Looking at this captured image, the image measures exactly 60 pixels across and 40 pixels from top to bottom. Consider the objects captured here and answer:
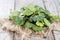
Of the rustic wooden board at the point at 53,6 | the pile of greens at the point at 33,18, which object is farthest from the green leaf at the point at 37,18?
the rustic wooden board at the point at 53,6

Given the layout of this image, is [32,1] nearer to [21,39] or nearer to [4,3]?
[4,3]

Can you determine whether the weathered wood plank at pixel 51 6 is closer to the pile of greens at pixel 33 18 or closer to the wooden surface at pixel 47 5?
the wooden surface at pixel 47 5

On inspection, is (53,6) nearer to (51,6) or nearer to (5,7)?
(51,6)

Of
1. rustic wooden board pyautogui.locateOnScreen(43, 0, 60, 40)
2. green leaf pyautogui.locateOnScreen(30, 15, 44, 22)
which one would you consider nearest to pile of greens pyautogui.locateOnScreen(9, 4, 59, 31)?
green leaf pyautogui.locateOnScreen(30, 15, 44, 22)

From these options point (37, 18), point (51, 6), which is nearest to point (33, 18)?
point (37, 18)

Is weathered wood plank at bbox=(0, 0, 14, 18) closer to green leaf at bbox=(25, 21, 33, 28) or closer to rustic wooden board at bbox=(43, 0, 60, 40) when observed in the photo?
green leaf at bbox=(25, 21, 33, 28)

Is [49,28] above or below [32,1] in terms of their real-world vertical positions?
below

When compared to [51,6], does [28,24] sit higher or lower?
lower

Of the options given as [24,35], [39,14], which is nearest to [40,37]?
[24,35]
